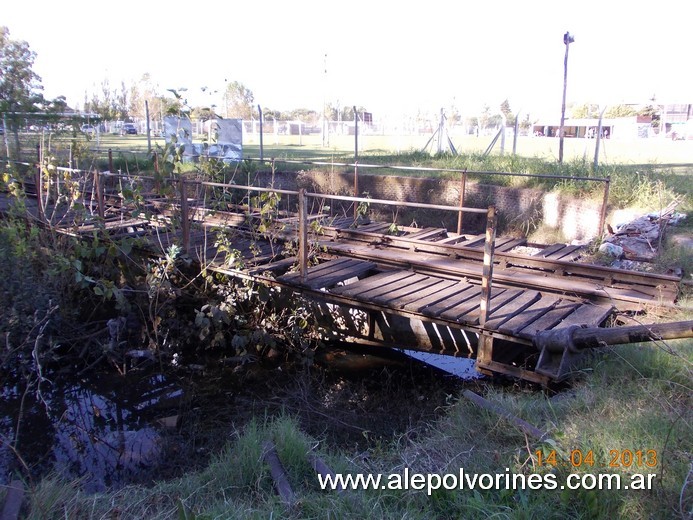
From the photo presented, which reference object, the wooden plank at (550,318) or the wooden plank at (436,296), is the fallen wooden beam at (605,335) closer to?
the wooden plank at (550,318)

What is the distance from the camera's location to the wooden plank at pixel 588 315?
5.12 m

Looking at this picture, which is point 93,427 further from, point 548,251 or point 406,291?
point 548,251

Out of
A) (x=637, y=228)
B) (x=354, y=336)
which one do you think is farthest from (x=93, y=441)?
(x=637, y=228)

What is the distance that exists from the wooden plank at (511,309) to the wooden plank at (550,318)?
0.76 feet

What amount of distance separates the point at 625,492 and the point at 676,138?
34526 millimetres

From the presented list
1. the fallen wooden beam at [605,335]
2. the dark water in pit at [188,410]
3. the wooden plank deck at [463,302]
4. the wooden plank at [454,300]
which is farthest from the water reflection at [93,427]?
the fallen wooden beam at [605,335]

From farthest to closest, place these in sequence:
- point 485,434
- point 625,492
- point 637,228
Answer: point 637,228 → point 485,434 → point 625,492

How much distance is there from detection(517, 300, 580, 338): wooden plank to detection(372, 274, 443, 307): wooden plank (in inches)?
51.7

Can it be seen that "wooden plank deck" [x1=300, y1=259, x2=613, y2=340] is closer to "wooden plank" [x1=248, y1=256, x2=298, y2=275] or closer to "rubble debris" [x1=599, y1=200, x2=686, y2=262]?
"wooden plank" [x1=248, y1=256, x2=298, y2=275]

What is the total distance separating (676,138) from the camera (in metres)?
31.5

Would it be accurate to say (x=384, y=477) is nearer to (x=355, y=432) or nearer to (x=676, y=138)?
(x=355, y=432)

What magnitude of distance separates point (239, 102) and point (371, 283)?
43331mm

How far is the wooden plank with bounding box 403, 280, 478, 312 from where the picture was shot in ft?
18.3

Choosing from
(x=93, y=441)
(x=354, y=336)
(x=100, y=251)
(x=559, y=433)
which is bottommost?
(x=93, y=441)
